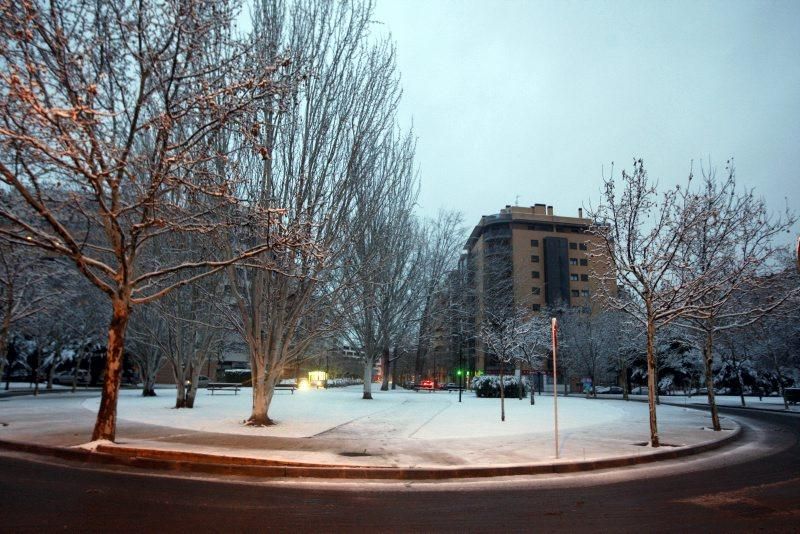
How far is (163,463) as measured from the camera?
8.86 metres

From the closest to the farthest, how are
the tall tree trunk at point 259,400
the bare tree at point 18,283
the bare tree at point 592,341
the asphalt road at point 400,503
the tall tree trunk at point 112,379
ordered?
the asphalt road at point 400,503
the tall tree trunk at point 112,379
the tall tree trunk at point 259,400
the bare tree at point 18,283
the bare tree at point 592,341

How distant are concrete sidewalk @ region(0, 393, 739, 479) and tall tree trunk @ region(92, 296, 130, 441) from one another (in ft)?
1.31

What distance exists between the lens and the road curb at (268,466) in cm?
853

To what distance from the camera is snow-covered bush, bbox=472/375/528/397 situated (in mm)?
33938

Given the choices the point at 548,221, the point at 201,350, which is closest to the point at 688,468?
the point at 201,350

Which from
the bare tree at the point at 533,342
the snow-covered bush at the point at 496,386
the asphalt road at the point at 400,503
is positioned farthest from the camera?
the snow-covered bush at the point at 496,386

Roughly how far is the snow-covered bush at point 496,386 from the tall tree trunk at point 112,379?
1066 inches

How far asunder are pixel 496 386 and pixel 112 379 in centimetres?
2837

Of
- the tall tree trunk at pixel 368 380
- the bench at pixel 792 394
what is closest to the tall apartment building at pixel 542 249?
the bench at pixel 792 394

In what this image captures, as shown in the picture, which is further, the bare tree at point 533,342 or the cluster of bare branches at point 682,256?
the bare tree at point 533,342

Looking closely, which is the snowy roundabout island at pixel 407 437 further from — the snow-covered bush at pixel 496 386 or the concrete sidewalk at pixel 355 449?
the snow-covered bush at pixel 496 386

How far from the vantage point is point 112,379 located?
33.8 feet

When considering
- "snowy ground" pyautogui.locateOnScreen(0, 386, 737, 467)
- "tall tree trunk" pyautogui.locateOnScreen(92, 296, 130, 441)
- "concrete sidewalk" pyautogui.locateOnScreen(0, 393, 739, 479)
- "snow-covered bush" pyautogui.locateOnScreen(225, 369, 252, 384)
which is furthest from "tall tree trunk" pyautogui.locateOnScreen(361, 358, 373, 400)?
"snow-covered bush" pyautogui.locateOnScreen(225, 369, 252, 384)

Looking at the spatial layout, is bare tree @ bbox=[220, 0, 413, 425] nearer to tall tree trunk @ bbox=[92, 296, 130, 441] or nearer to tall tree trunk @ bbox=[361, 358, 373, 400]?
tall tree trunk @ bbox=[92, 296, 130, 441]
